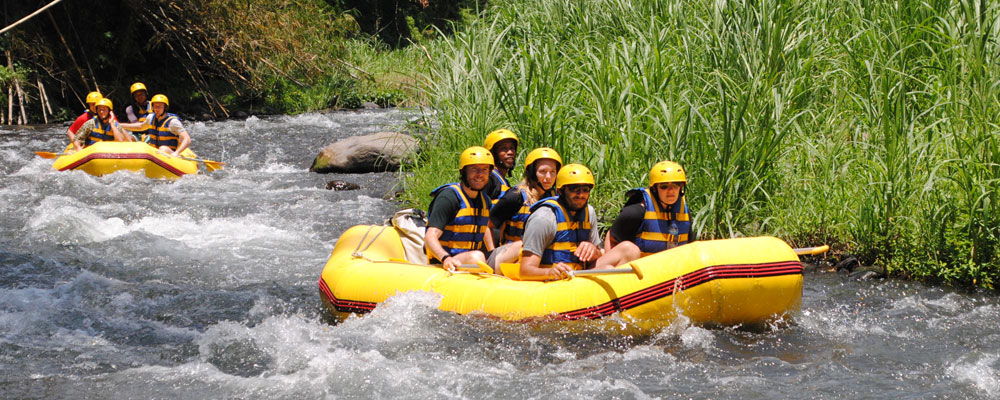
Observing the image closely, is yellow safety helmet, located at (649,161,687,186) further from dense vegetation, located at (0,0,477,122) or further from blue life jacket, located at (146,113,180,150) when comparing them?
dense vegetation, located at (0,0,477,122)

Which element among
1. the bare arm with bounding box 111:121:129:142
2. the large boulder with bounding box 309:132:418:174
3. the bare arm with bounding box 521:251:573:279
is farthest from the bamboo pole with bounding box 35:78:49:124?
the bare arm with bounding box 521:251:573:279

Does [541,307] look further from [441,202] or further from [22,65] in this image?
[22,65]

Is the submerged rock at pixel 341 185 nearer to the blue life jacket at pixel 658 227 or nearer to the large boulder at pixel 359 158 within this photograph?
the large boulder at pixel 359 158

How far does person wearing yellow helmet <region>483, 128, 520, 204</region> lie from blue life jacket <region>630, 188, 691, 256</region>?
91 cm

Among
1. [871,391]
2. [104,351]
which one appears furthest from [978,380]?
[104,351]

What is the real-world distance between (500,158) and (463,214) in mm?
622

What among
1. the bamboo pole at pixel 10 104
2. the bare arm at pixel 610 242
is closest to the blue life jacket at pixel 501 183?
the bare arm at pixel 610 242

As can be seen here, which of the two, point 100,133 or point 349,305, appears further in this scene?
point 100,133

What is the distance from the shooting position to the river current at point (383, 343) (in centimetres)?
364

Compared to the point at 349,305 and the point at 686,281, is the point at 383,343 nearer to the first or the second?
the point at 349,305

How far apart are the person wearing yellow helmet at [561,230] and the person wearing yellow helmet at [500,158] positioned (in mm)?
718

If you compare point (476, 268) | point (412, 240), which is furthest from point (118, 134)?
point (476, 268)

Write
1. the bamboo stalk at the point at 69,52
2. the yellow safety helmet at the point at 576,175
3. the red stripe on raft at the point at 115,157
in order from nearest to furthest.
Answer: the yellow safety helmet at the point at 576,175 < the red stripe on raft at the point at 115,157 < the bamboo stalk at the point at 69,52

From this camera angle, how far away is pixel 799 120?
6.23 metres
